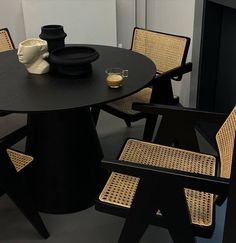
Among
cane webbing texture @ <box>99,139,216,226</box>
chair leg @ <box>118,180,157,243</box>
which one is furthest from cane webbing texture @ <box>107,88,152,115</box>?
chair leg @ <box>118,180,157,243</box>

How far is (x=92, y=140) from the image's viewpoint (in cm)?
204

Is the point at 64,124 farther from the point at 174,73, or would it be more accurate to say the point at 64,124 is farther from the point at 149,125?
the point at 174,73

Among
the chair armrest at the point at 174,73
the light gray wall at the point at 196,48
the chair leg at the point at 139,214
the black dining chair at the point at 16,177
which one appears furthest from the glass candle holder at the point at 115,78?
the light gray wall at the point at 196,48

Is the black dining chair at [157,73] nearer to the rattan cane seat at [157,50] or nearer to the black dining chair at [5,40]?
the rattan cane seat at [157,50]

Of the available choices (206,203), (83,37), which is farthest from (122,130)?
(206,203)

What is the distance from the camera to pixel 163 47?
2.58 m

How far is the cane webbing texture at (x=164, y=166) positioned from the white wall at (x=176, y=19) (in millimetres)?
1363

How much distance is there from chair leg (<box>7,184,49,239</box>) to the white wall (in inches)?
69.4

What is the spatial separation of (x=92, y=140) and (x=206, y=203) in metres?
0.82

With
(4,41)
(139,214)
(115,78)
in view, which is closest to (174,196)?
(139,214)

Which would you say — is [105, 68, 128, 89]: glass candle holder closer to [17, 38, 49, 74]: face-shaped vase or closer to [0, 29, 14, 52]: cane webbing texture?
[17, 38, 49, 74]: face-shaped vase

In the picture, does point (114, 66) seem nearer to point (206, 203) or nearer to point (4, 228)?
point (206, 203)

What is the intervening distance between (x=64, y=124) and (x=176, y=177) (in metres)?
0.82

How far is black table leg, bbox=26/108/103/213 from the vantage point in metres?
1.88
